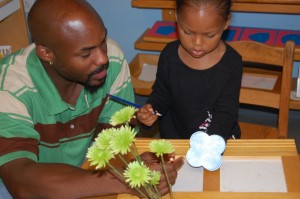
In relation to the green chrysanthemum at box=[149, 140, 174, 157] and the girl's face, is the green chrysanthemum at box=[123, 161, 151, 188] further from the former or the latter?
the girl's face

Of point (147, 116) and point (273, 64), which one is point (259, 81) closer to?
point (273, 64)

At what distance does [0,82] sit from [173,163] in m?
0.57

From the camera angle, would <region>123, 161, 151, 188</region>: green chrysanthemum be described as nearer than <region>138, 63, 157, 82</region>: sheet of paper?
Yes

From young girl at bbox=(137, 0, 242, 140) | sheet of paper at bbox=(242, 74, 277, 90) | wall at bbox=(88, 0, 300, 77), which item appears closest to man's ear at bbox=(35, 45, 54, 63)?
young girl at bbox=(137, 0, 242, 140)

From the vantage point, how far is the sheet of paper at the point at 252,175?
1064 mm

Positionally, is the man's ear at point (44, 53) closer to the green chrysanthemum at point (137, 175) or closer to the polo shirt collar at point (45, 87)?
the polo shirt collar at point (45, 87)

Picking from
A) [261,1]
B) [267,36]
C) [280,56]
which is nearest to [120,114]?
[280,56]

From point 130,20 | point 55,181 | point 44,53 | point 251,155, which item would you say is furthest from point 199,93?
point 130,20

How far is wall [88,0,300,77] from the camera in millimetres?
2592

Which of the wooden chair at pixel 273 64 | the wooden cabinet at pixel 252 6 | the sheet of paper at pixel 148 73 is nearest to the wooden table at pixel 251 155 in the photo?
the wooden chair at pixel 273 64

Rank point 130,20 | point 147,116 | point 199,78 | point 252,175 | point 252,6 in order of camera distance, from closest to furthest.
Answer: point 252,175, point 147,116, point 199,78, point 252,6, point 130,20

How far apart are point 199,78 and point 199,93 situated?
53mm

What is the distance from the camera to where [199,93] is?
1.56m

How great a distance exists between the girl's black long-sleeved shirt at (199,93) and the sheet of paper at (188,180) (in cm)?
30
